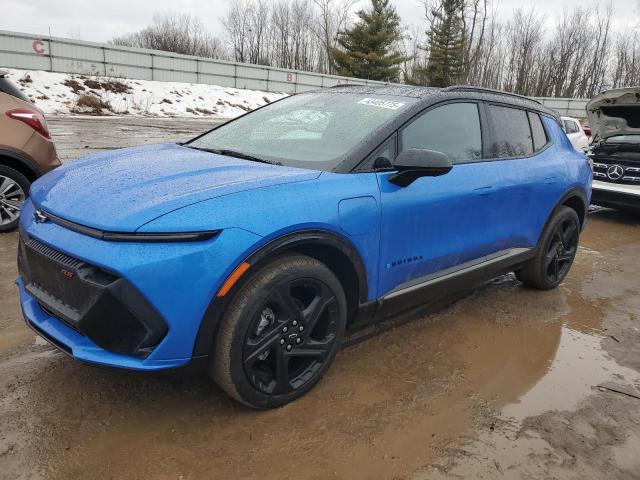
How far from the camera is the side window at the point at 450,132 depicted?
3041 millimetres

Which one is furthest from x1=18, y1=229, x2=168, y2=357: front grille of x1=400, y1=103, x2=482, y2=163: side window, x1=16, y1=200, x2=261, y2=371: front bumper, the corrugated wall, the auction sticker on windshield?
the corrugated wall

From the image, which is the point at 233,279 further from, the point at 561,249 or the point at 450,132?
the point at 561,249

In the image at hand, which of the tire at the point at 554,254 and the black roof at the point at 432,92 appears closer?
the black roof at the point at 432,92

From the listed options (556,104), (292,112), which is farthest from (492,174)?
(556,104)

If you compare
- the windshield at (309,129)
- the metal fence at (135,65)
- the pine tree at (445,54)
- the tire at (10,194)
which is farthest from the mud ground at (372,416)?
the pine tree at (445,54)

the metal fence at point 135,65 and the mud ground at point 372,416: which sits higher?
the metal fence at point 135,65

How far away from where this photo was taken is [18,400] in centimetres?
250

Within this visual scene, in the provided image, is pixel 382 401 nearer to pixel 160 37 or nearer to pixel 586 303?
pixel 586 303

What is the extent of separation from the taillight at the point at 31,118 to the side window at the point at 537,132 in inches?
184

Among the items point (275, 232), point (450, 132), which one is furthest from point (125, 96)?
point (275, 232)

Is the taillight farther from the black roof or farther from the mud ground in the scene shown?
the black roof

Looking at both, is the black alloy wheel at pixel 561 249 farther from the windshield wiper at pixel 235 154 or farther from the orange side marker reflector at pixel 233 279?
the orange side marker reflector at pixel 233 279

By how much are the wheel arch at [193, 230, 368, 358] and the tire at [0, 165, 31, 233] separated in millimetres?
3851

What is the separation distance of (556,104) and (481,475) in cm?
4453
